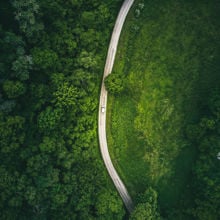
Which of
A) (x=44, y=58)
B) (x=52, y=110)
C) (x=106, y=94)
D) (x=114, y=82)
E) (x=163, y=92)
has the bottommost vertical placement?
(x=163, y=92)

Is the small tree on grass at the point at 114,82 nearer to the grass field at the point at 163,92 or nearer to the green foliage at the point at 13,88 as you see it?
the grass field at the point at 163,92

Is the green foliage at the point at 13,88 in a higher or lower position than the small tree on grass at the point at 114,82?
higher

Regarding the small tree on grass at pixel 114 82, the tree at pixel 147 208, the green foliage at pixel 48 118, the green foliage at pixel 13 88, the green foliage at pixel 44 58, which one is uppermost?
the green foliage at pixel 44 58

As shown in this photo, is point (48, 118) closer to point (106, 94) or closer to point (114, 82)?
point (106, 94)

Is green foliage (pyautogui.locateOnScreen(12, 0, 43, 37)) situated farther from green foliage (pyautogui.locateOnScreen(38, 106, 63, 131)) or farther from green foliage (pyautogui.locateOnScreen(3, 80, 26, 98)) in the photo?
green foliage (pyautogui.locateOnScreen(38, 106, 63, 131))

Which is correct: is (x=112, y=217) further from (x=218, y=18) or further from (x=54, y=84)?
(x=218, y=18)

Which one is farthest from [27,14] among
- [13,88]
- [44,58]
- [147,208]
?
[147,208]

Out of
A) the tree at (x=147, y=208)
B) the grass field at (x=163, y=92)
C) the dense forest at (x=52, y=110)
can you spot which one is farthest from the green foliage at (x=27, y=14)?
the tree at (x=147, y=208)
